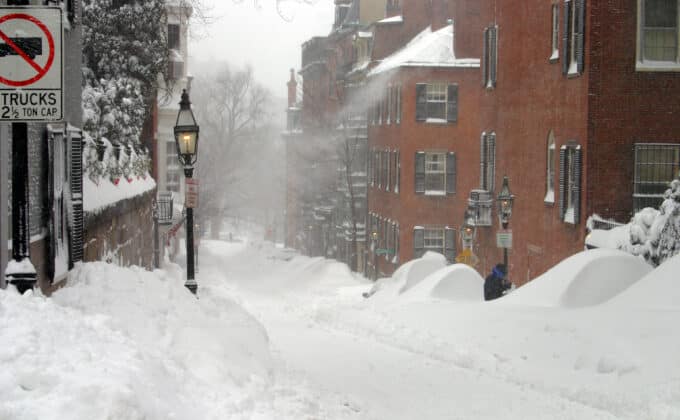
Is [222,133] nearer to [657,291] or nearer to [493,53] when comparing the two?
[493,53]

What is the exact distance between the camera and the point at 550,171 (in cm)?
2817

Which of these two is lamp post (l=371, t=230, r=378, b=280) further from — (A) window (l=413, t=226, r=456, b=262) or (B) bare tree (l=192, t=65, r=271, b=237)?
(B) bare tree (l=192, t=65, r=271, b=237)

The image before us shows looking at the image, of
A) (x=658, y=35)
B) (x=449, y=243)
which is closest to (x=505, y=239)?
(x=658, y=35)

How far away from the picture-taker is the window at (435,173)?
44438 millimetres

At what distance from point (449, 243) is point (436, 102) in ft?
19.8

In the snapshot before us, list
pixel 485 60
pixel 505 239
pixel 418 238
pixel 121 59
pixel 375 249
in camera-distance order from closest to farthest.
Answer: pixel 505 239 < pixel 121 59 < pixel 485 60 < pixel 418 238 < pixel 375 249

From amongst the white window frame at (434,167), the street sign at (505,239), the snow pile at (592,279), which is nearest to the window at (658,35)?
the street sign at (505,239)

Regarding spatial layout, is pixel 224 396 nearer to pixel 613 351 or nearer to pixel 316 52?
pixel 613 351

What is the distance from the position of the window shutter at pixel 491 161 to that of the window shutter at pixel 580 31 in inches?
371

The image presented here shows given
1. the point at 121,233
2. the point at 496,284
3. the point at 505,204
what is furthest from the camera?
the point at 505,204

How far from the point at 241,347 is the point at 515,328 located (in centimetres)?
764

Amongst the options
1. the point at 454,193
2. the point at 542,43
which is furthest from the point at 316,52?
the point at 542,43

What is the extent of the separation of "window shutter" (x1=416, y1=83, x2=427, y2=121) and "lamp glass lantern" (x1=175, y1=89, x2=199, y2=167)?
96.8ft

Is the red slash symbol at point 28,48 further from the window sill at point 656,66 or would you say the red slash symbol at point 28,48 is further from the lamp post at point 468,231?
the lamp post at point 468,231
